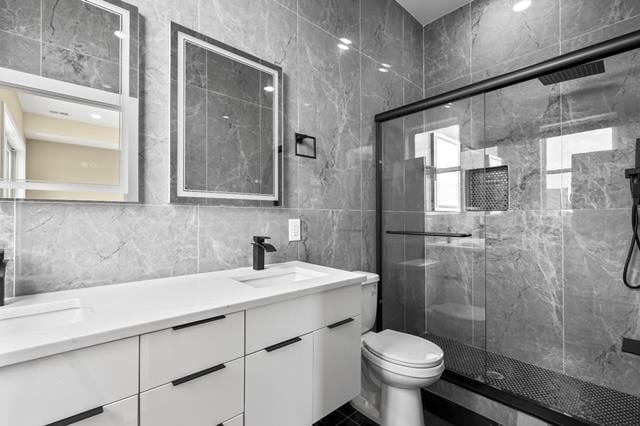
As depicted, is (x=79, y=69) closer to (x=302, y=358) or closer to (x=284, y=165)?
(x=284, y=165)

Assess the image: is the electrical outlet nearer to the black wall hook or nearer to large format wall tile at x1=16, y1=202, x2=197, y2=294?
the black wall hook

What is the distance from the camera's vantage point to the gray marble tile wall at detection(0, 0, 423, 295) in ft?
3.56

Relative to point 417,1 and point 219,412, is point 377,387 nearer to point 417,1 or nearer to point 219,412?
point 219,412

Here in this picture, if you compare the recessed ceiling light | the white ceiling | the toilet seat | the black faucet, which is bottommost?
the toilet seat

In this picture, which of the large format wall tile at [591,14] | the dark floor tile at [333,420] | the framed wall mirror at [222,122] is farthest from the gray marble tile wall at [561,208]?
the framed wall mirror at [222,122]

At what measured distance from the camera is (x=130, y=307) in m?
0.91

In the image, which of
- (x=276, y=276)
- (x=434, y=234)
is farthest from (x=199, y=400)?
(x=434, y=234)

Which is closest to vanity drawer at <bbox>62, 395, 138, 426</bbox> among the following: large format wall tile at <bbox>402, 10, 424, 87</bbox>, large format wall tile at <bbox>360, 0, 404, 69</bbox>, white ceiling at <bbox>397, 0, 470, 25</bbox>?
large format wall tile at <bbox>360, 0, 404, 69</bbox>

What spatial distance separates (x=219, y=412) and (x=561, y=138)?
2.53m

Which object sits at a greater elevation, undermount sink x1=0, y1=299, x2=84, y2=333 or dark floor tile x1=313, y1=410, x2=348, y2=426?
undermount sink x1=0, y1=299, x2=84, y2=333

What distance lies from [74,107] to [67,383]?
3.11ft

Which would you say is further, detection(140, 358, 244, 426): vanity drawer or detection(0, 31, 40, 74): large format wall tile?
detection(0, 31, 40, 74): large format wall tile


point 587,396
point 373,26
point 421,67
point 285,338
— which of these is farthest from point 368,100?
point 587,396

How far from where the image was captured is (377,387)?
1.82 meters
